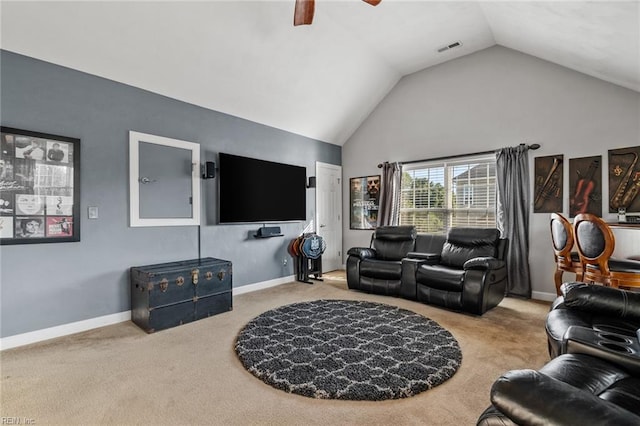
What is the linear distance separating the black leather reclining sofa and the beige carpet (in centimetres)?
36

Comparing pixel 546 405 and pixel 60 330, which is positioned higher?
pixel 546 405

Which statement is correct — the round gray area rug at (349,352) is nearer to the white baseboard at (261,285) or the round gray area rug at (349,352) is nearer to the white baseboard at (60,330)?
the white baseboard at (261,285)

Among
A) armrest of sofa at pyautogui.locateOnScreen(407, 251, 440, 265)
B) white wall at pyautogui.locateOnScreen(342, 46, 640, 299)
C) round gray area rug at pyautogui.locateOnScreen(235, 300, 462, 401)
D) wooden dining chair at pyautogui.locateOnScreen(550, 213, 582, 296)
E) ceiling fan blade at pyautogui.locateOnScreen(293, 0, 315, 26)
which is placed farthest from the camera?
armrest of sofa at pyautogui.locateOnScreen(407, 251, 440, 265)

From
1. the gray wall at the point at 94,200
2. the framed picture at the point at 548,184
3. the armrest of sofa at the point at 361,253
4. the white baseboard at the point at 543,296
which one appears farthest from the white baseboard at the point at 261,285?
the framed picture at the point at 548,184

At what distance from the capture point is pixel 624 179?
374 centimetres

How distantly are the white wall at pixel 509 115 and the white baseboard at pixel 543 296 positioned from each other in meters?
0.01

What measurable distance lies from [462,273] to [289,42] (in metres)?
3.58

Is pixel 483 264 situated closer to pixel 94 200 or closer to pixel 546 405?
pixel 546 405

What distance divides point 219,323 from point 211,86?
2.95 metres

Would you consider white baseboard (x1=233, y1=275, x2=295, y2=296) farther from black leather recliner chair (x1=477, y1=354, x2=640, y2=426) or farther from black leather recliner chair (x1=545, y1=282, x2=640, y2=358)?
black leather recliner chair (x1=477, y1=354, x2=640, y2=426)

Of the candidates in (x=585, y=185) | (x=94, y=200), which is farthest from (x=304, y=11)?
(x=585, y=185)

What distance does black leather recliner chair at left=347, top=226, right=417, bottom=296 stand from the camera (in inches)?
171

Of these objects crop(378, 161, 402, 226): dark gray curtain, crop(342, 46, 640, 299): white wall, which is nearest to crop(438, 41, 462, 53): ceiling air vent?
crop(342, 46, 640, 299): white wall

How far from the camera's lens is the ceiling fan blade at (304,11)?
260 centimetres
